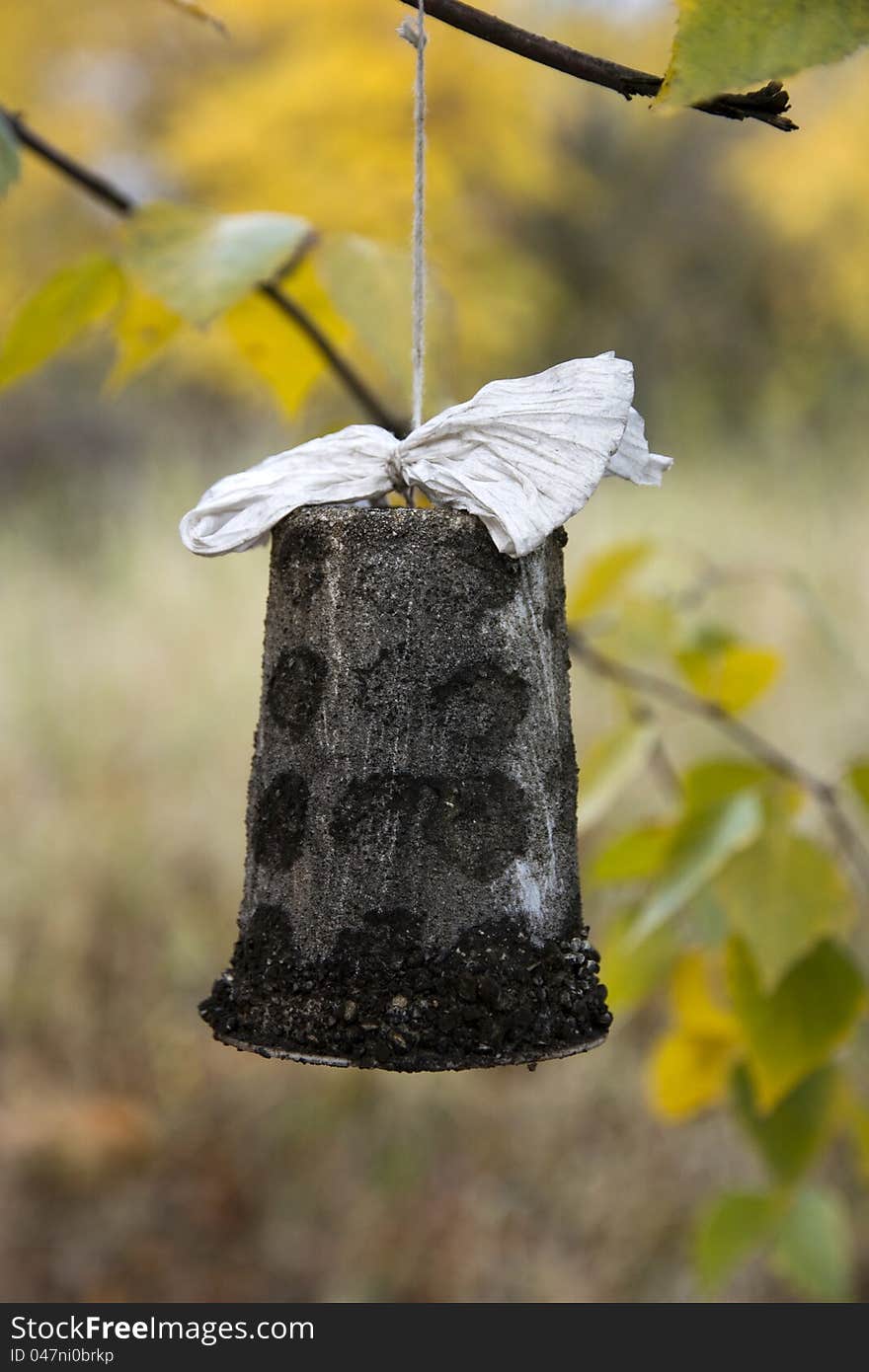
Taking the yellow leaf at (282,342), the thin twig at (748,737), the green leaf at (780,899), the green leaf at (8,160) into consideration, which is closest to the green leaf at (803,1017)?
the green leaf at (780,899)

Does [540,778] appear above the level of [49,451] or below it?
below

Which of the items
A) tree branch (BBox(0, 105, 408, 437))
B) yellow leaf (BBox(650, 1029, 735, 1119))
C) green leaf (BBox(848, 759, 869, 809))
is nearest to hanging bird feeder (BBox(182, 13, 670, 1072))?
tree branch (BBox(0, 105, 408, 437))

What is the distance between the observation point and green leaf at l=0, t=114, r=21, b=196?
0.73 m

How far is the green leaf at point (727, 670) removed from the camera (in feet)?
3.89

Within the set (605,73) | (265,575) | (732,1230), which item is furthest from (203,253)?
(265,575)

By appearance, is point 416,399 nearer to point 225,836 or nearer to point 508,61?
point 225,836

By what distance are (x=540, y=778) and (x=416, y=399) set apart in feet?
0.66

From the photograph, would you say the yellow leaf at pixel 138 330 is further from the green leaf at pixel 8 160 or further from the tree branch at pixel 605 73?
the tree branch at pixel 605 73

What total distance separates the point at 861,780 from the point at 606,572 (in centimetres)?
35

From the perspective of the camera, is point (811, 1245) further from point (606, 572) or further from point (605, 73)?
point (605, 73)

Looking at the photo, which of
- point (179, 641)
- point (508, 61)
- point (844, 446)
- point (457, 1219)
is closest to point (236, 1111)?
point (457, 1219)

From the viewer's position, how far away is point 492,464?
61cm

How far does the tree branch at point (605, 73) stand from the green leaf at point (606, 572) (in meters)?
0.65

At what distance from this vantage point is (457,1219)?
10.3 ft
